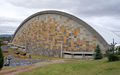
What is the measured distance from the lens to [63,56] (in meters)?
21.5

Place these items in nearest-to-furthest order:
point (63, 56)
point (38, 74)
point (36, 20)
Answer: point (38, 74), point (63, 56), point (36, 20)

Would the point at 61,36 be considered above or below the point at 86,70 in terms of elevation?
above

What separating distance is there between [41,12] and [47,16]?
2.24m

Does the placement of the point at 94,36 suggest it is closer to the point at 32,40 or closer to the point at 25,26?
the point at 32,40

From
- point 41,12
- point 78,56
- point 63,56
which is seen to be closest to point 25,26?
point 41,12

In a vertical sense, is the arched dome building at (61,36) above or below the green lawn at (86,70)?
above

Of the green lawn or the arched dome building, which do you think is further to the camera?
the arched dome building

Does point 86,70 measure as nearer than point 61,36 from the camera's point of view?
Yes

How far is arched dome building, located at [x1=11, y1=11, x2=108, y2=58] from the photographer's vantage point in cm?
1939

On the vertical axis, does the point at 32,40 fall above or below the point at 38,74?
above

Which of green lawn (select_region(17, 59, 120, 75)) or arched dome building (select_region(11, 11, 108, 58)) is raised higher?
arched dome building (select_region(11, 11, 108, 58))

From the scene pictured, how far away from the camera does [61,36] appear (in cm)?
2162

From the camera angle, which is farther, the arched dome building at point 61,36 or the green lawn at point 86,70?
the arched dome building at point 61,36

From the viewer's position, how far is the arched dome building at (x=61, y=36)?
63.6 feet
